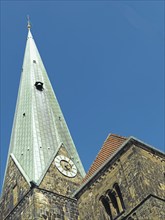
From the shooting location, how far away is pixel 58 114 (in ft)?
113

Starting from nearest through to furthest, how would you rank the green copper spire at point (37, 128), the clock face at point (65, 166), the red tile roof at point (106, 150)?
1. the red tile roof at point (106, 150)
2. the clock face at point (65, 166)
3. the green copper spire at point (37, 128)

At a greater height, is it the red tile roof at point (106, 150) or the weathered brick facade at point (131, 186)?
the red tile roof at point (106, 150)

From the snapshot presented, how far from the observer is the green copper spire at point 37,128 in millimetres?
29625

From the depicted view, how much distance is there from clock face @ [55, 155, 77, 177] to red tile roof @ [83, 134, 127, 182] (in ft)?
13.7

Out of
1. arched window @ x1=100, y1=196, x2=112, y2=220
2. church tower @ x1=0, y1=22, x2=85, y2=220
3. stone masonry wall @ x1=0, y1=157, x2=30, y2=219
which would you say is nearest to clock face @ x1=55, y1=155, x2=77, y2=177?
church tower @ x1=0, y1=22, x2=85, y2=220

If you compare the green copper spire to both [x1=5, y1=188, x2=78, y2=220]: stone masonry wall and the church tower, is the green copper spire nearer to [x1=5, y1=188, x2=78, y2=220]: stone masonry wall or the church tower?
the church tower

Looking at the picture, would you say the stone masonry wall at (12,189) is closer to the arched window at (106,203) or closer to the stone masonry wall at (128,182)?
the stone masonry wall at (128,182)

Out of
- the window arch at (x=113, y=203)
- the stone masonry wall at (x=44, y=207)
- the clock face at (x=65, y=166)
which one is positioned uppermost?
the clock face at (x=65, y=166)

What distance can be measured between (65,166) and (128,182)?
27.5 feet

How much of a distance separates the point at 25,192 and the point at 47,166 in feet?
6.97

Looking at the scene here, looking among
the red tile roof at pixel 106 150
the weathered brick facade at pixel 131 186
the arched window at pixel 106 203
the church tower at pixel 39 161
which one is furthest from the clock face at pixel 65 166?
the arched window at pixel 106 203

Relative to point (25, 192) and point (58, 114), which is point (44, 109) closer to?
point (58, 114)

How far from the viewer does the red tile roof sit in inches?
965

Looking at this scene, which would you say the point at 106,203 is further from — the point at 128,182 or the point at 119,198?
the point at 128,182
